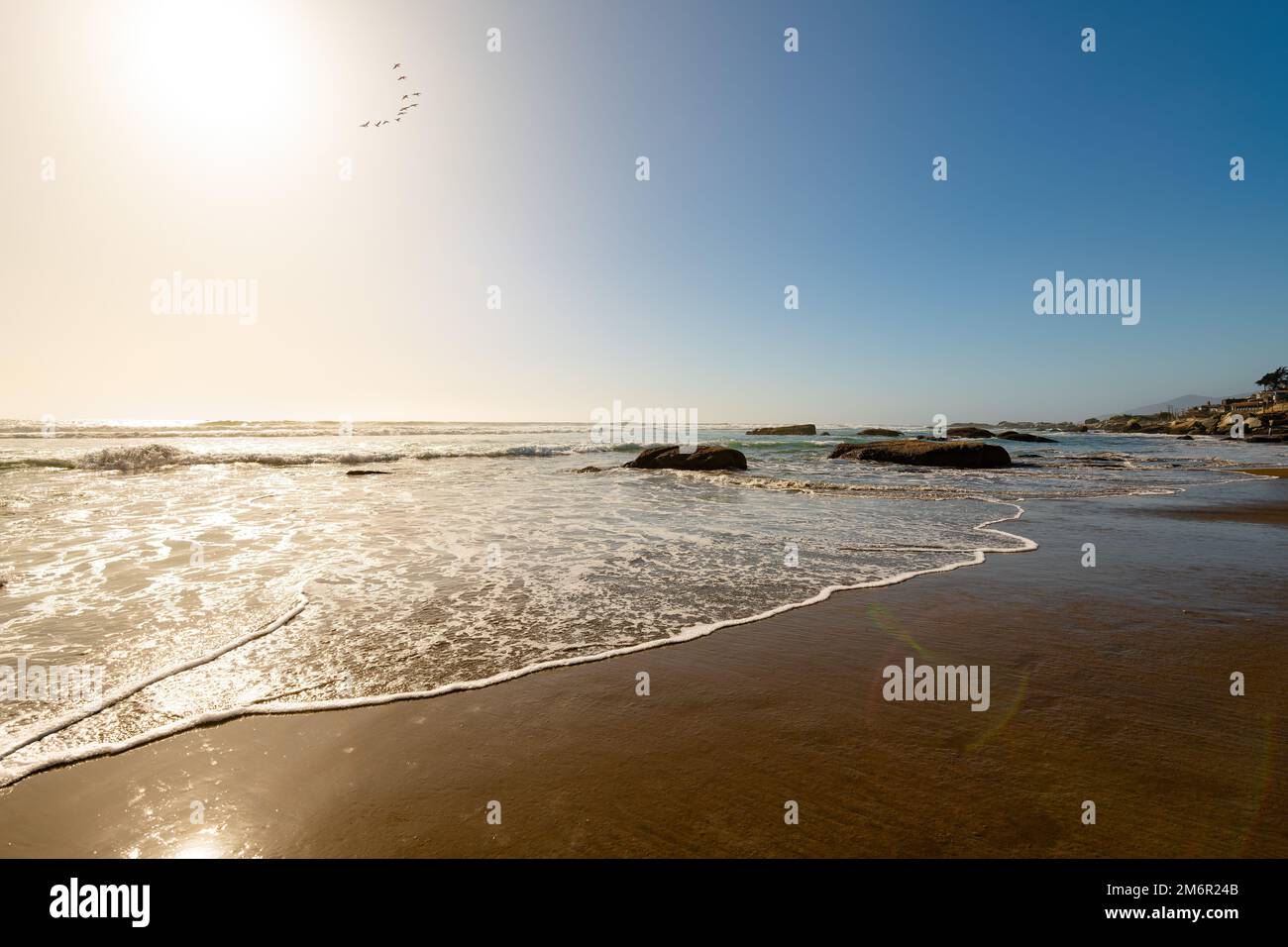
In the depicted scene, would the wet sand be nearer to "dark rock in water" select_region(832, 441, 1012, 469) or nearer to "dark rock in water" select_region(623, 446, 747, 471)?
"dark rock in water" select_region(623, 446, 747, 471)

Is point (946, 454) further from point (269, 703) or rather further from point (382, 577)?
point (269, 703)

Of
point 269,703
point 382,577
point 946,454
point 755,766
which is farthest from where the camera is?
point 946,454

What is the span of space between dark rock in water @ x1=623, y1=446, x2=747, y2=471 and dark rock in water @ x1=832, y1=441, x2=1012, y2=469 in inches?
322

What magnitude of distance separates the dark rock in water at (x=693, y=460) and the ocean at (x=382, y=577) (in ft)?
24.2

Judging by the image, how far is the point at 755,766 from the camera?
118 inches

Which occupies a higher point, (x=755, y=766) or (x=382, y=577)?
(x=382, y=577)

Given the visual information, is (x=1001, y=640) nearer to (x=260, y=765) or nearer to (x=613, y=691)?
(x=613, y=691)

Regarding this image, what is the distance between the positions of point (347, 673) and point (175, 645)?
5.97 feet

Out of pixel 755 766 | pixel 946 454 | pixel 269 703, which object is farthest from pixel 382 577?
pixel 946 454

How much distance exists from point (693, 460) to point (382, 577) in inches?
751

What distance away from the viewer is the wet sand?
8.07ft

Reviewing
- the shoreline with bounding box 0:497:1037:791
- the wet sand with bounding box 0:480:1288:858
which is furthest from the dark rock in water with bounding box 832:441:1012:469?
the shoreline with bounding box 0:497:1037:791

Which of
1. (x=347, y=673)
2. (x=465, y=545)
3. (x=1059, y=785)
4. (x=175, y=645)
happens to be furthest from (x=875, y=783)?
(x=465, y=545)

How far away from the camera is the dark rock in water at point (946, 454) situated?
25219 mm
